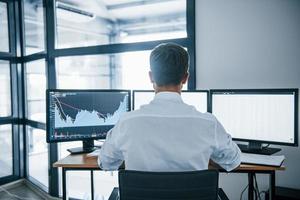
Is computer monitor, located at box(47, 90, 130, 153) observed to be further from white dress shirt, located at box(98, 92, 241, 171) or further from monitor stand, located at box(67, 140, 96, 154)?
white dress shirt, located at box(98, 92, 241, 171)

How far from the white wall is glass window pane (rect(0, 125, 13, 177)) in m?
2.63

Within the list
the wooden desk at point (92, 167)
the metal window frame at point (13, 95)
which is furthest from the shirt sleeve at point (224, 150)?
the metal window frame at point (13, 95)

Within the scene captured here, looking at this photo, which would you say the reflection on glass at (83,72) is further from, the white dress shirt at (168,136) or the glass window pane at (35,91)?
the white dress shirt at (168,136)

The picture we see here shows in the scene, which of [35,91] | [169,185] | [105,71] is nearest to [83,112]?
[169,185]

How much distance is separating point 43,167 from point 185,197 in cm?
309

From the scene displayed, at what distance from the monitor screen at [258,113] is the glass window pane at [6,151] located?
2.79 metres

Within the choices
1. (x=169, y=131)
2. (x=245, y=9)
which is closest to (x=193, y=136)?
(x=169, y=131)

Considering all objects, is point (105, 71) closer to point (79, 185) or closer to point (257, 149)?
point (79, 185)

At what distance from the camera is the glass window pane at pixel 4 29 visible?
3.57 meters

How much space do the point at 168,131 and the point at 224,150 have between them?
280 mm

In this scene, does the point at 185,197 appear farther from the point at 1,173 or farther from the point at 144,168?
the point at 1,173

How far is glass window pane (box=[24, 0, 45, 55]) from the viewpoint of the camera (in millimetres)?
3343

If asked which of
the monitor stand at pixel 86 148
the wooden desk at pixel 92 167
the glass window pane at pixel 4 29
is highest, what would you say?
the glass window pane at pixel 4 29

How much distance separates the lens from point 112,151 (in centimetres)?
124
